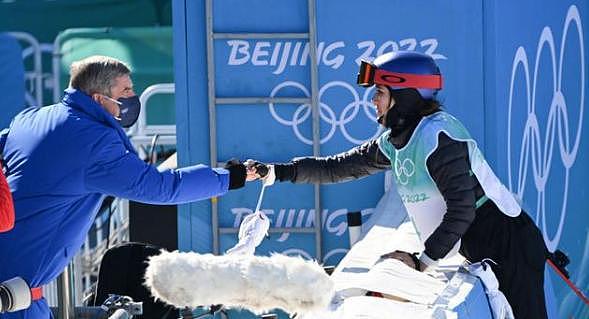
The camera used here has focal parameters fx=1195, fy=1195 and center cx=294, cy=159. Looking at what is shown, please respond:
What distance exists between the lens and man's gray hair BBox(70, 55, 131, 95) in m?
4.23

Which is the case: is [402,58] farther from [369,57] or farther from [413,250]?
[369,57]

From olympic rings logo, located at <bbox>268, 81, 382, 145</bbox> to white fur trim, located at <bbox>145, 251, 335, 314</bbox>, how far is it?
3.61 m

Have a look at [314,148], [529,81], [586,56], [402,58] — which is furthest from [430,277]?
[586,56]

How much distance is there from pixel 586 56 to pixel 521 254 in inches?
190

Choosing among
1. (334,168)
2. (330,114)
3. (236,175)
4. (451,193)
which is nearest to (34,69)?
(330,114)

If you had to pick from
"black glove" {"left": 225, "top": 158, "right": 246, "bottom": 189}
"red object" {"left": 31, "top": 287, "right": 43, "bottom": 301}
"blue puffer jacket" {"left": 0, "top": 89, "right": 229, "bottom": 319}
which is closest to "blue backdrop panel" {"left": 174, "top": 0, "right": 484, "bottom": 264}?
"black glove" {"left": 225, "top": 158, "right": 246, "bottom": 189}

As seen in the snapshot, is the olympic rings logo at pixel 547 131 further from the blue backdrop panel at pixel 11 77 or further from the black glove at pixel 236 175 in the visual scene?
the blue backdrop panel at pixel 11 77

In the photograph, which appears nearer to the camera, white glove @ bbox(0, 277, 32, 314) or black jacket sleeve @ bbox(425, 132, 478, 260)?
white glove @ bbox(0, 277, 32, 314)

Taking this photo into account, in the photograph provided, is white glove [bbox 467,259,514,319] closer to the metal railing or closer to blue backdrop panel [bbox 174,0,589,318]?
blue backdrop panel [bbox 174,0,589,318]

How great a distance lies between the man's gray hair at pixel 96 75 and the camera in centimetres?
423

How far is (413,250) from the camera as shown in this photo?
536cm

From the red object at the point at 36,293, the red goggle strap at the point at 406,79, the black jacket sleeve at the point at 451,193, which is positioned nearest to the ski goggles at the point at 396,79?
the red goggle strap at the point at 406,79

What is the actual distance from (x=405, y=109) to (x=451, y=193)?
406 millimetres

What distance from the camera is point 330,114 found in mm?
6910
